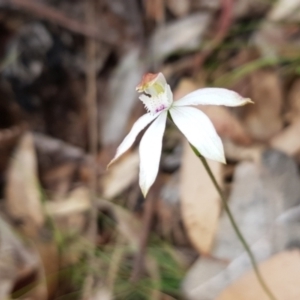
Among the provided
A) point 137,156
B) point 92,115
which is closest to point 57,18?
point 92,115

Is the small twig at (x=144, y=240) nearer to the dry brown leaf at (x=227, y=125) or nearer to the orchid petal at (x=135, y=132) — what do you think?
the dry brown leaf at (x=227, y=125)

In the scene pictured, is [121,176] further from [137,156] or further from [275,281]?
[275,281]

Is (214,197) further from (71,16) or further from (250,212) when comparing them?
(71,16)

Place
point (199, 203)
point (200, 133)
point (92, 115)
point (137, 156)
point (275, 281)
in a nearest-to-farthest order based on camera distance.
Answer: point (200, 133) < point (275, 281) < point (199, 203) < point (137, 156) < point (92, 115)

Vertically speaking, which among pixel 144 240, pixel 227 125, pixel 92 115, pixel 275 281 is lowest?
pixel 275 281

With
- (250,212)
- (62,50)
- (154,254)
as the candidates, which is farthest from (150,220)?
(62,50)

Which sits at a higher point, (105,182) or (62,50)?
(62,50)
